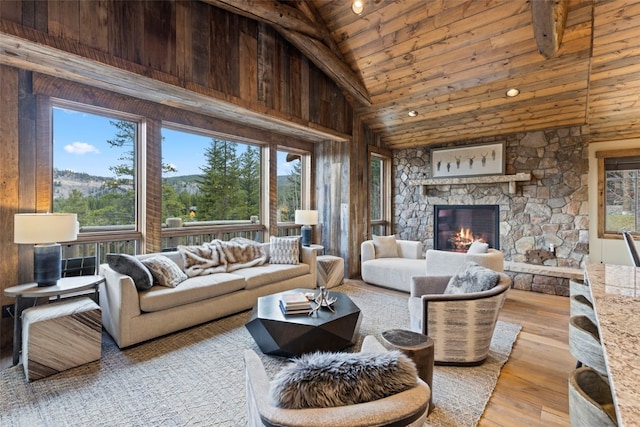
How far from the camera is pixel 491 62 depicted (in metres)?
3.83

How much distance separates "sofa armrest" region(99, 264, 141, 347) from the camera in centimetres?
272

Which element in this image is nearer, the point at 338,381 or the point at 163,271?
the point at 338,381

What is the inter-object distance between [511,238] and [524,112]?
6.85 ft

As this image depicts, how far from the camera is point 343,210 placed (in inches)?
218

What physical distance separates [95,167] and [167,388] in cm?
269

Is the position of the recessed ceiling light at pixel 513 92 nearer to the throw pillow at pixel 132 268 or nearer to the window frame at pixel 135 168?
the window frame at pixel 135 168

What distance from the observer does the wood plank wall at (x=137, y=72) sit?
102 inches

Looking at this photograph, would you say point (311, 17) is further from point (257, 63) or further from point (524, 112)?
point (524, 112)

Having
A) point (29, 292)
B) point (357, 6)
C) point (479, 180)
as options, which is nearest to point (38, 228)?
point (29, 292)

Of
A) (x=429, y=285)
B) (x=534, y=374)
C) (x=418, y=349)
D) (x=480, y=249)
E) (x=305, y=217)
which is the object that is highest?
(x=305, y=217)

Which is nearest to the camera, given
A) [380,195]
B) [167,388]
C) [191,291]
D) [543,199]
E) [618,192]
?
[167,388]

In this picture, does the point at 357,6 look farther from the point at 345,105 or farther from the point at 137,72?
the point at 137,72

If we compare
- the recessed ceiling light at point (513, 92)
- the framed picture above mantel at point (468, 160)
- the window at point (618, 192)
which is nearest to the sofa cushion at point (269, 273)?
the framed picture above mantel at point (468, 160)

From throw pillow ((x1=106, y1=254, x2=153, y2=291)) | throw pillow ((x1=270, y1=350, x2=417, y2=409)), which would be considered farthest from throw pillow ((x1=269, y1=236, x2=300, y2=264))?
throw pillow ((x1=270, y1=350, x2=417, y2=409))
